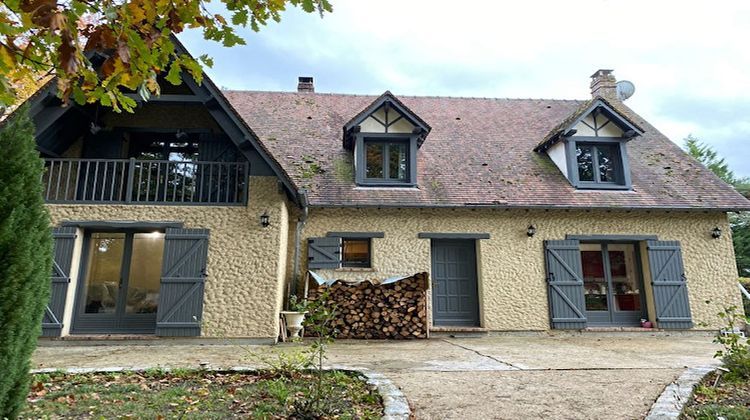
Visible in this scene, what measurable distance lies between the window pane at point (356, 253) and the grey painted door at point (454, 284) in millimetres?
1438

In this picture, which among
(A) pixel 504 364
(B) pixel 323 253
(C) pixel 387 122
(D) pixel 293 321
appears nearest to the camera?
(A) pixel 504 364

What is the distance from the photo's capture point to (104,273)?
733 centimetres

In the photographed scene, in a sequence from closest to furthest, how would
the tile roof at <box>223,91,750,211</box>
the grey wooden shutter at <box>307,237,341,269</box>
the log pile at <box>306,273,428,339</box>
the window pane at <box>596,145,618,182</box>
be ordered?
1. the log pile at <box>306,273,428,339</box>
2. the grey wooden shutter at <box>307,237,341,269</box>
3. the tile roof at <box>223,91,750,211</box>
4. the window pane at <box>596,145,618,182</box>

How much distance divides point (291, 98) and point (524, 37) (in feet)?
21.6

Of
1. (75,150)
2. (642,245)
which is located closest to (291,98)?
(75,150)

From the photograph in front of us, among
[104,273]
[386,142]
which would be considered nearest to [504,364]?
[386,142]

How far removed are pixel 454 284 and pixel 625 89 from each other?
31.8ft

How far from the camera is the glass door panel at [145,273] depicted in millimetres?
7199

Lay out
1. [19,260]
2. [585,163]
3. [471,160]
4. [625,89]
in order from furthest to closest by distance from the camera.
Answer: [625,89] < [471,160] < [585,163] < [19,260]

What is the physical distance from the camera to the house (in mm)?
6938

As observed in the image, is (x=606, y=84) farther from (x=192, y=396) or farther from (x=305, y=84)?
(x=192, y=396)

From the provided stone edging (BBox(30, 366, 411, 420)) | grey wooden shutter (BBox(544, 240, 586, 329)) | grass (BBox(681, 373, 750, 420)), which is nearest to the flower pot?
stone edging (BBox(30, 366, 411, 420))

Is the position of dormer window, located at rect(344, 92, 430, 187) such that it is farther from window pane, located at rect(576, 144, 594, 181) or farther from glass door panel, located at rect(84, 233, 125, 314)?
glass door panel, located at rect(84, 233, 125, 314)

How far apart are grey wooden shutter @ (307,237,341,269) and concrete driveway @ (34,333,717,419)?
168cm
